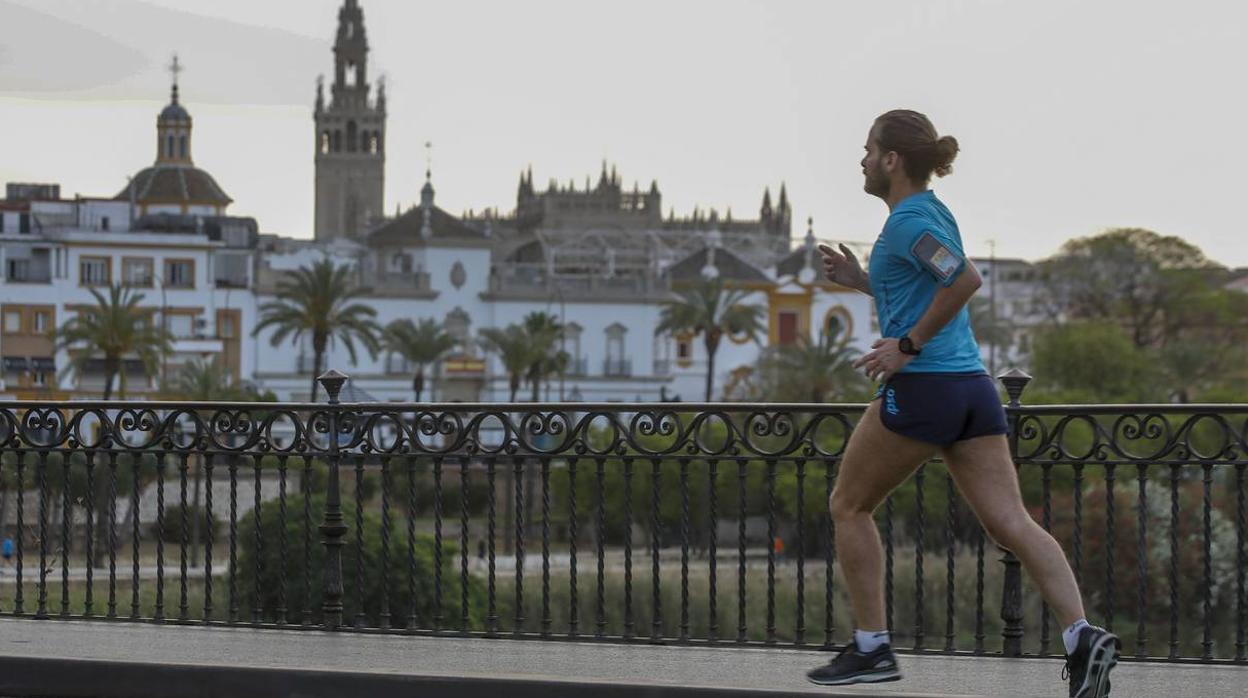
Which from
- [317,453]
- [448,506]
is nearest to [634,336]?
[448,506]

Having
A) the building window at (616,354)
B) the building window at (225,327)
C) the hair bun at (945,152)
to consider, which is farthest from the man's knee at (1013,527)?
the building window at (616,354)

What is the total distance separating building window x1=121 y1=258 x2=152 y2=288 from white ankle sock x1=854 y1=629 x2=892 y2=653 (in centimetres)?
8965

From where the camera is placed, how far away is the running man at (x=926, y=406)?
6879mm

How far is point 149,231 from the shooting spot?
99.8m

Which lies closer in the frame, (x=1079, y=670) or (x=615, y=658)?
(x=1079, y=670)

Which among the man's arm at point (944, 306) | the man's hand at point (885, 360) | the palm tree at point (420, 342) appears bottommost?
the man's hand at point (885, 360)

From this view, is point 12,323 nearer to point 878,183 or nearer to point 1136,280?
point 1136,280

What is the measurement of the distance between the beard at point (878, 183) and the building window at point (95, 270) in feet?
296

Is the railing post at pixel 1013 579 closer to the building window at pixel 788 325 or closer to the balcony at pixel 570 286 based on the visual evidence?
the balcony at pixel 570 286

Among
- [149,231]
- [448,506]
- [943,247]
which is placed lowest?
[448,506]

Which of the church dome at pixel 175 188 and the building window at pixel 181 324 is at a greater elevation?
the church dome at pixel 175 188

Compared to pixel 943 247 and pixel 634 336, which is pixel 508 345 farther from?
pixel 943 247

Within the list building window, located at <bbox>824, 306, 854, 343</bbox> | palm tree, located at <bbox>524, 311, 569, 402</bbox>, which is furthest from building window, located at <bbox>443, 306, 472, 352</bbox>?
building window, located at <bbox>824, 306, 854, 343</bbox>

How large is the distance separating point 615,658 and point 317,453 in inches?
69.2
